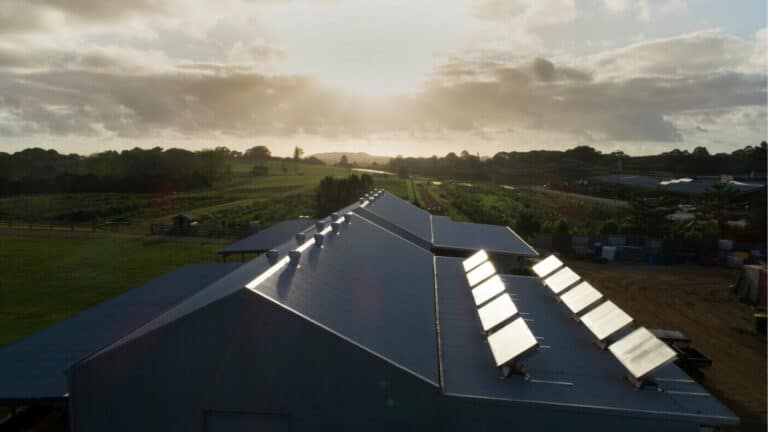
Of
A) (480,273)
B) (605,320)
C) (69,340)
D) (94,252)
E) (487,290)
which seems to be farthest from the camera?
(94,252)

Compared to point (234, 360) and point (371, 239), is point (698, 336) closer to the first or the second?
point (371, 239)

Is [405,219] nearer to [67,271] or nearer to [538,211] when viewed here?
[67,271]

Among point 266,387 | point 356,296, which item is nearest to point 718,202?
point 356,296

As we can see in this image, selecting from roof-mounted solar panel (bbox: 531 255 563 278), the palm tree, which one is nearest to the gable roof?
roof-mounted solar panel (bbox: 531 255 563 278)

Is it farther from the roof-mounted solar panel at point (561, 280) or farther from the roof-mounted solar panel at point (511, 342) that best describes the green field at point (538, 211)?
the roof-mounted solar panel at point (511, 342)

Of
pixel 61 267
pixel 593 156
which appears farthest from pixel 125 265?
pixel 593 156

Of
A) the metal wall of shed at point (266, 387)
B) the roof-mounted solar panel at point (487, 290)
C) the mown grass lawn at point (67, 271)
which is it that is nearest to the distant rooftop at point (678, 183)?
the roof-mounted solar panel at point (487, 290)

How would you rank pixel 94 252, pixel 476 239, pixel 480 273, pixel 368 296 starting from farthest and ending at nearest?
pixel 94 252 → pixel 476 239 → pixel 480 273 → pixel 368 296
